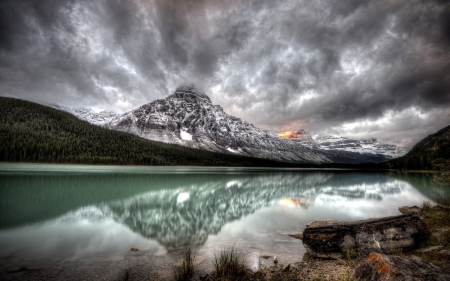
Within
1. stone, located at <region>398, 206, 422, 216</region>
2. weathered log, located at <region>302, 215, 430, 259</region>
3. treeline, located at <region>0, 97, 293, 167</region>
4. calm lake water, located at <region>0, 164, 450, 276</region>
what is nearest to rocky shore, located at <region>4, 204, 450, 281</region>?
weathered log, located at <region>302, 215, 430, 259</region>

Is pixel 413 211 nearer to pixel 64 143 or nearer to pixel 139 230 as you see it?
pixel 139 230

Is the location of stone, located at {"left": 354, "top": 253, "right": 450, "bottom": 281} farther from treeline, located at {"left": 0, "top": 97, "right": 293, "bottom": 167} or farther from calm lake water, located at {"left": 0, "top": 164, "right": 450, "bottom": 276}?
treeline, located at {"left": 0, "top": 97, "right": 293, "bottom": 167}

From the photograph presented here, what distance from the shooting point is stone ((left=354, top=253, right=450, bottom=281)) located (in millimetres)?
5141

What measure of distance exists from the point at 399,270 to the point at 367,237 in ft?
17.0

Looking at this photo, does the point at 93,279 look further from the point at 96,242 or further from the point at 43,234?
the point at 43,234

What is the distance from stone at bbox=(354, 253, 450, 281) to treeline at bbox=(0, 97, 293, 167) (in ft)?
468

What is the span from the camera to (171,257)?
10.6 m

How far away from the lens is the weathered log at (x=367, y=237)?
964 cm

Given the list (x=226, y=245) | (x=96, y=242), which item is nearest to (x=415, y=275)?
(x=226, y=245)

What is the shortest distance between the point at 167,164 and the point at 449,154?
16178 centimetres

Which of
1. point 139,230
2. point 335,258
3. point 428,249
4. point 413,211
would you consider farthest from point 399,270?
point 413,211

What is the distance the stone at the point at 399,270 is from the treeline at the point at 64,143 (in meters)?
143

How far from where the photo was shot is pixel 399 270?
17.5ft

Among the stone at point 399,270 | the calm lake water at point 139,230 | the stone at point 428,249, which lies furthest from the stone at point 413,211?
the stone at point 399,270
